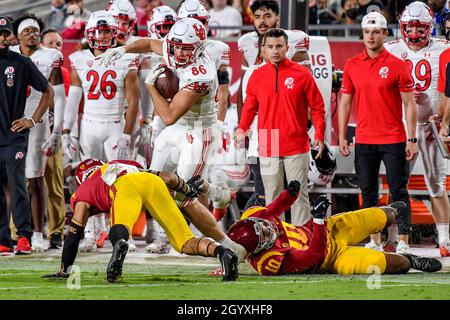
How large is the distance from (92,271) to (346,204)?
12.4ft

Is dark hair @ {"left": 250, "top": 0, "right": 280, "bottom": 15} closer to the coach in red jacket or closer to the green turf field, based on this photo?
the coach in red jacket

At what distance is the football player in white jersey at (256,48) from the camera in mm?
9906

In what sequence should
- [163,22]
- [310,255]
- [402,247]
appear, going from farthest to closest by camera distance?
[163,22] → [402,247] → [310,255]

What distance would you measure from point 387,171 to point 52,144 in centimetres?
328

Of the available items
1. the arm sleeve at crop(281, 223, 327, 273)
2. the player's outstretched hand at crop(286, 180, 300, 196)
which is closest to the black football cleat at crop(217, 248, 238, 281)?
the arm sleeve at crop(281, 223, 327, 273)

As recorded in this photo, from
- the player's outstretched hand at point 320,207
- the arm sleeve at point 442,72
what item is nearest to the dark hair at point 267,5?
the arm sleeve at point 442,72

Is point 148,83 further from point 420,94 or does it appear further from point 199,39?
point 420,94

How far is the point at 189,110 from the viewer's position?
942cm

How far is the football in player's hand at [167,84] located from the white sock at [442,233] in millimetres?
2745

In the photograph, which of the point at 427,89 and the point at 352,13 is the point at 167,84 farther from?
the point at 352,13

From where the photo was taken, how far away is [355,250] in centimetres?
796

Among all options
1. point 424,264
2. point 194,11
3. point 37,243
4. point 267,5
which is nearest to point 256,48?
point 267,5

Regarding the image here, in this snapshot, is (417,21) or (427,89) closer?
(417,21)
